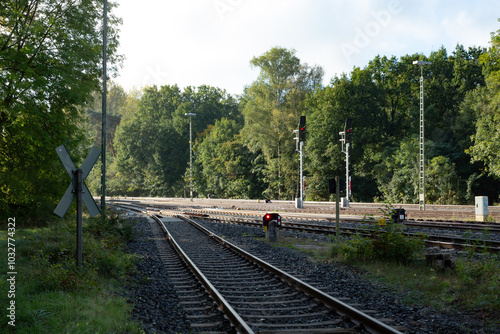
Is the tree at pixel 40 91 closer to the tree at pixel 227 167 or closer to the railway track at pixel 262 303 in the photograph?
the railway track at pixel 262 303

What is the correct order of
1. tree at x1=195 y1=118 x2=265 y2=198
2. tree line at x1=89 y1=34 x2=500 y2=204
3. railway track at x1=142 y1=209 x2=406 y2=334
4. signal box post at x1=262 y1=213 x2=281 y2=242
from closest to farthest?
1. railway track at x1=142 y1=209 x2=406 y2=334
2. signal box post at x1=262 y1=213 x2=281 y2=242
3. tree line at x1=89 y1=34 x2=500 y2=204
4. tree at x1=195 y1=118 x2=265 y2=198

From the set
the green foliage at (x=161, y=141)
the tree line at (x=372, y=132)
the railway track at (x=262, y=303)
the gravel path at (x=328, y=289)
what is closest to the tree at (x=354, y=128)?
the tree line at (x=372, y=132)

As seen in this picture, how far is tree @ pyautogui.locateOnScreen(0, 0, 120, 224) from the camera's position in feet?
55.3

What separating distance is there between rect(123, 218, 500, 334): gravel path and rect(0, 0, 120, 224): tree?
8510 millimetres

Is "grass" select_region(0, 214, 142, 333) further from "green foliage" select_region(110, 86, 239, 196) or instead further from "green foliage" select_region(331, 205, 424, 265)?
"green foliage" select_region(110, 86, 239, 196)

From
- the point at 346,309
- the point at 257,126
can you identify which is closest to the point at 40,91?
the point at 346,309

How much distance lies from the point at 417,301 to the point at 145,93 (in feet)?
297

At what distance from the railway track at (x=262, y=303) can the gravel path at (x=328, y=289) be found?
432 mm

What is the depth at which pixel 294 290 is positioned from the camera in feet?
27.6

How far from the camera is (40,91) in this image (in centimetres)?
1739

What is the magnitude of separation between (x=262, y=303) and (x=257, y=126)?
49010mm

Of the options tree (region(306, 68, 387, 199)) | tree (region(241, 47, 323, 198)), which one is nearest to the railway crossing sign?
tree (region(306, 68, 387, 199))

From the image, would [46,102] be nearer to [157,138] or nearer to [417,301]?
[417,301]

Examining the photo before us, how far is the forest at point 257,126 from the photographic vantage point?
18344 millimetres
